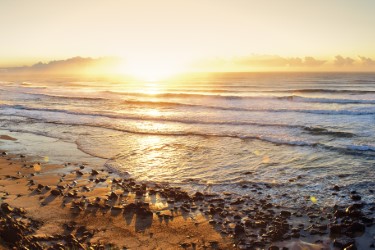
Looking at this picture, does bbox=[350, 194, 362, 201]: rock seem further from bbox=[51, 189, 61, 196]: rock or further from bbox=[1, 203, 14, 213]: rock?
bbox=[1, 203, 14, 213]: rock

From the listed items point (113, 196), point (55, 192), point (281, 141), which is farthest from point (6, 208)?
point (281, 141)

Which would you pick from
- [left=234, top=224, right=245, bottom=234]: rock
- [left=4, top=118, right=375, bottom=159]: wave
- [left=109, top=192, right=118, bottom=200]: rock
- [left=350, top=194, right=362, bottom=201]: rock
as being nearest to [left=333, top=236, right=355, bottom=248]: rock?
[left=234, top=224, right=245, bottom=234]: rock

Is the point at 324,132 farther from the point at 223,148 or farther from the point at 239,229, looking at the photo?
the point at 239,229

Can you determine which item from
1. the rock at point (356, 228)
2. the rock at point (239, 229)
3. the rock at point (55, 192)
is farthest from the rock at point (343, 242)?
the rock at point (55, 192)

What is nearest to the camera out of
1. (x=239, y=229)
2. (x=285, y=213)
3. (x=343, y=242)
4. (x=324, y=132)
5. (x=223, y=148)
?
(x=343, y=242)

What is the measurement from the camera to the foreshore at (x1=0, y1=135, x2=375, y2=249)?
7000 mm

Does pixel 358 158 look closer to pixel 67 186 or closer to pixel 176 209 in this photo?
pixel 176 209

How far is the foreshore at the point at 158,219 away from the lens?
7.00 metres

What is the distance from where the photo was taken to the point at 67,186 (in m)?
10.3

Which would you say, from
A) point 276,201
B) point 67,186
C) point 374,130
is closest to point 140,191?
point 67,186

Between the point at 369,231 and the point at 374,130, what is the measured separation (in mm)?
13811

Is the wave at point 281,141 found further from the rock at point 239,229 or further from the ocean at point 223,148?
the rock at point 239,229

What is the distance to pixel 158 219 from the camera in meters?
8.18

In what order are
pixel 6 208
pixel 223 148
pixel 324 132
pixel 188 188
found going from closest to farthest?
pixel 6 208
pixel 188 188
pixel 223 148
pixel 324 132
